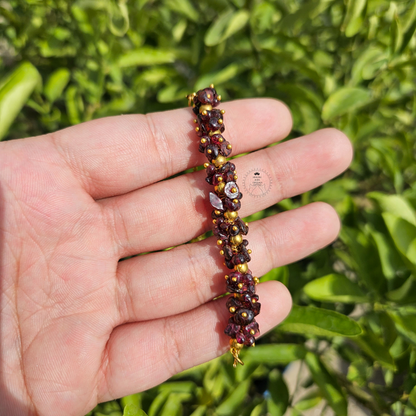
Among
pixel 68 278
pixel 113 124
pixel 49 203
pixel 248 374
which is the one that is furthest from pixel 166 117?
pixel 248 374

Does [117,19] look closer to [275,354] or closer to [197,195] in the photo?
[197,195]

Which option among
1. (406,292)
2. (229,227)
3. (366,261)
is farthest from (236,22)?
(406,292)

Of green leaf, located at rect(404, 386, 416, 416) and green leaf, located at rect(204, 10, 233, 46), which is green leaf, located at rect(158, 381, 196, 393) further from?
green leaf, located at rect(204, 10, 233, 46)

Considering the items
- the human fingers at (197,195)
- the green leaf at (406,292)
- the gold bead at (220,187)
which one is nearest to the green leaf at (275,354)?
the green leaf at (406,292)

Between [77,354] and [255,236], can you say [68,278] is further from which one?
[255,236]

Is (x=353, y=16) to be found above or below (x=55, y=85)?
below

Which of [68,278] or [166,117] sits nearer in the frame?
[68,278]
